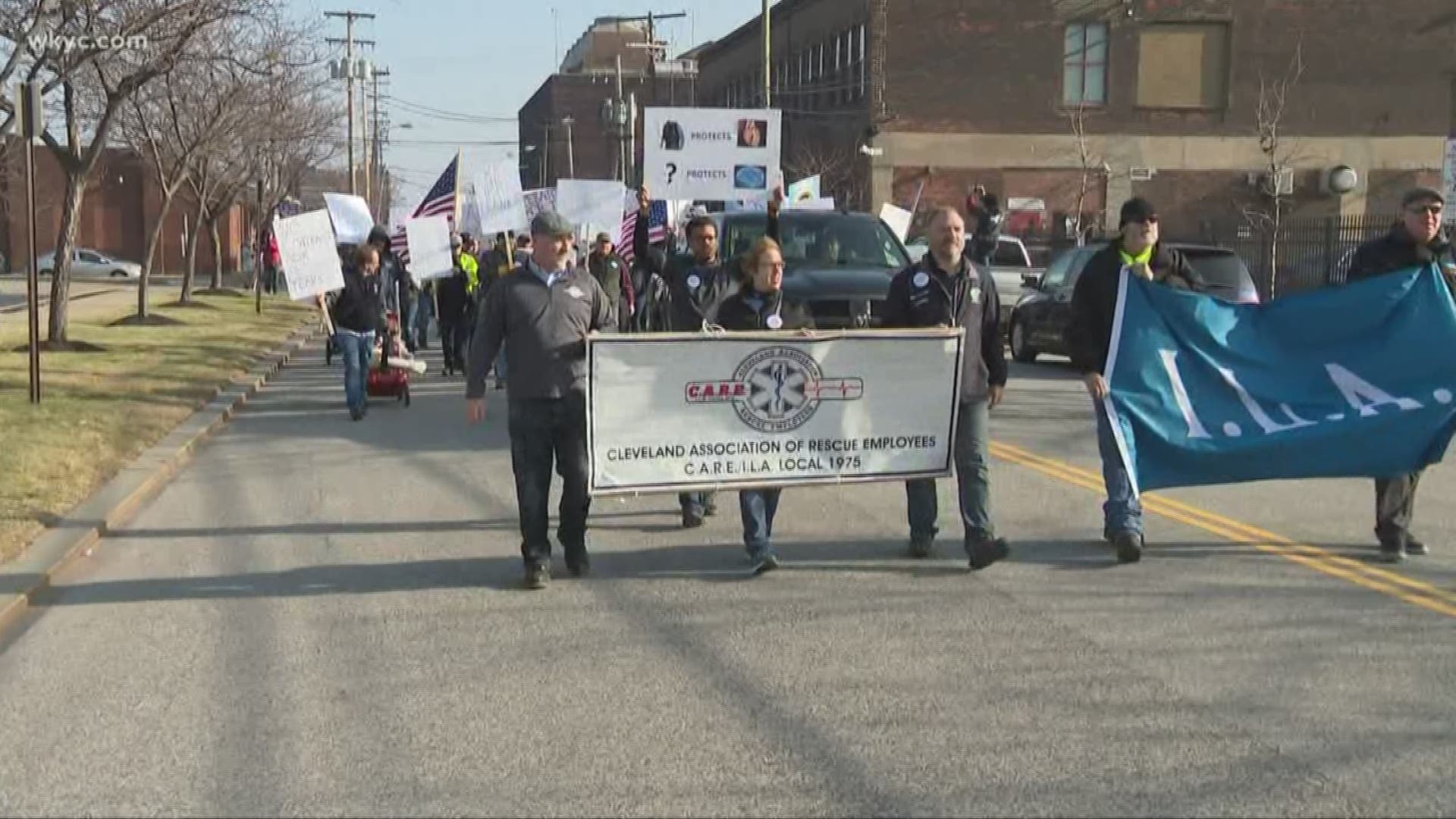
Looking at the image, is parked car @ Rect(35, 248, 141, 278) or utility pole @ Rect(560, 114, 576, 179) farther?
utility pole @ Rect(560, 114, 576, 179)

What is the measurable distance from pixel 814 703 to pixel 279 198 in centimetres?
4760

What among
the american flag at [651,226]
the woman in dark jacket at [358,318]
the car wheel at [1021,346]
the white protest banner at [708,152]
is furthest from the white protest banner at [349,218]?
the car wheel at [1021,346]

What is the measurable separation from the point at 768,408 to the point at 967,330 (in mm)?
1179

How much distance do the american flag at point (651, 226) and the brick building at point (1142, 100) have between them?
26.3 meters

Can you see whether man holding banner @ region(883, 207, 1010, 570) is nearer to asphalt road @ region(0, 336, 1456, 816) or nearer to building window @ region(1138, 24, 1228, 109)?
asphalt road @ region(0, 336, 1456, 816)

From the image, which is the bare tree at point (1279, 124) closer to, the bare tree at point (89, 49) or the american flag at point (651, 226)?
the american flag at point (651, 226)

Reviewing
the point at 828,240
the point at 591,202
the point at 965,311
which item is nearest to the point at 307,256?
the point at 591,202

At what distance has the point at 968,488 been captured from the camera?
789 centimetres

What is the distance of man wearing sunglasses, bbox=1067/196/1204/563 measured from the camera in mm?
8102

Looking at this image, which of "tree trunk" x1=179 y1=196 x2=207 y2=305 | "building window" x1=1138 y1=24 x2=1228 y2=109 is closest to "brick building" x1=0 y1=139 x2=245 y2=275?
"tree trunk" x1=179 y1=196 x2=207 y2=305

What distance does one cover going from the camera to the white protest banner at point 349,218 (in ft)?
71.3

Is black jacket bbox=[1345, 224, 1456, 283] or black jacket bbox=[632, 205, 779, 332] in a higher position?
black jacket bbox=[1345, 224, 1456, 283]

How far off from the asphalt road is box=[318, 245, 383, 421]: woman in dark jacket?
5.26 metres

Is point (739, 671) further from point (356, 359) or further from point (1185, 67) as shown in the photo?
point (1185, 67)
